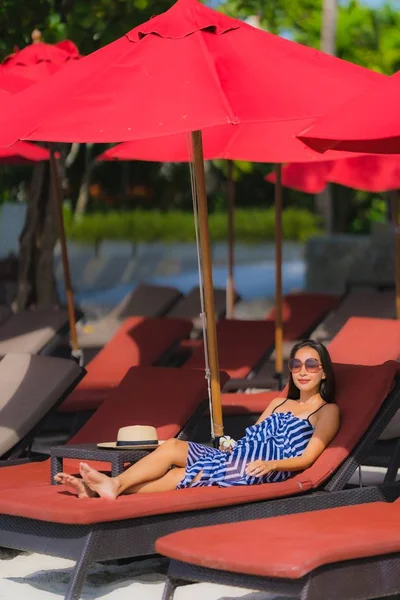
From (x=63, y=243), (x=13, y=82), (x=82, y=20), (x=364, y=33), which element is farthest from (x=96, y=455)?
(x=364, y=33)

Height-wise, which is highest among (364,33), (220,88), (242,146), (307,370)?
(364,33)

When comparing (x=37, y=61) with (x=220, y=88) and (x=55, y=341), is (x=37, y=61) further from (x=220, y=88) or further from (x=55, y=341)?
(x=220, y=88)

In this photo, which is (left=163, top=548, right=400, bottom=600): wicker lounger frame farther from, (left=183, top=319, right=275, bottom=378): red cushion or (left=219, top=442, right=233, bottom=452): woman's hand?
(left=183, top=319, right=275, bottom=378): red cushion

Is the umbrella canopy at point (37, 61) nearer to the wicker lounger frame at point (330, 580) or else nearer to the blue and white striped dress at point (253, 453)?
the blue and white striped dress at point (253, 453)

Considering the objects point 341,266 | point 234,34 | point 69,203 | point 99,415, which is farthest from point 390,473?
point 69,203

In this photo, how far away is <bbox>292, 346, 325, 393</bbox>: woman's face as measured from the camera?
6660mm

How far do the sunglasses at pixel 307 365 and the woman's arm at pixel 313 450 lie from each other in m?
0.18

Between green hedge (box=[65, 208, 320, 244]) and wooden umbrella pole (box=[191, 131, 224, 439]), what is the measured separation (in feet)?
84.1

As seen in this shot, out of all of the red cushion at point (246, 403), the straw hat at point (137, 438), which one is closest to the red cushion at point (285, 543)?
the straw hat at point (137, 438)

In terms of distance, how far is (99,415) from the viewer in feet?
25.3

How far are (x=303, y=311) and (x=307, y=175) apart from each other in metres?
1.17

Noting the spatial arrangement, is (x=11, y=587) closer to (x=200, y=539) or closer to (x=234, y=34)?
(x=200, y=539)

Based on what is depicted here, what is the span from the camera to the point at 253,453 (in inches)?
254

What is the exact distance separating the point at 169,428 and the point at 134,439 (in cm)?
73
